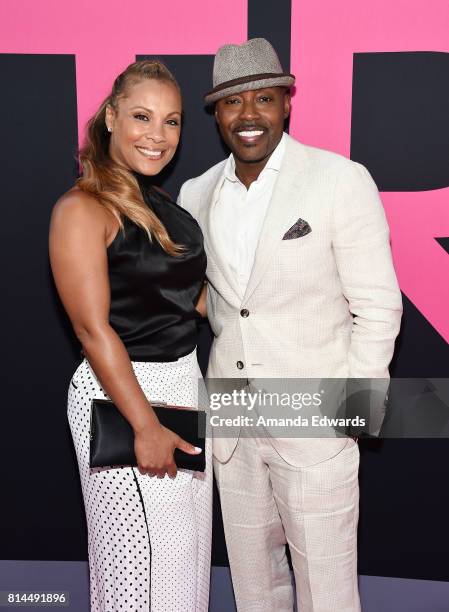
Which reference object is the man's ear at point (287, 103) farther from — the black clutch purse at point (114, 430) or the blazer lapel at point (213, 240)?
the black clutch purse at point (114, 430)

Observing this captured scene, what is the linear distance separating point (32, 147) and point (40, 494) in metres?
1.45

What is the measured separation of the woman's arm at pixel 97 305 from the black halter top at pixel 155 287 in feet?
0.27

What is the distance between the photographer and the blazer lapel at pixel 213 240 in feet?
7.54

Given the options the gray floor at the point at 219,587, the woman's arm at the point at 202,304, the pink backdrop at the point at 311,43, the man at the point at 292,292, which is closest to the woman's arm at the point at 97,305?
the man at the point at 292,292

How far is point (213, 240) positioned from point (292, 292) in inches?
12.9

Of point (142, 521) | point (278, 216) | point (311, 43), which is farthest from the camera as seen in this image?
point (311, 43)

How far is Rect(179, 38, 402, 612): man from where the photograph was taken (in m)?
2.18

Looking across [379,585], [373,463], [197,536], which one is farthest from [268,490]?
[379,585]

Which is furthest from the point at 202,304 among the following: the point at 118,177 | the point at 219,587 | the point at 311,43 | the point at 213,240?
the point at 219,587

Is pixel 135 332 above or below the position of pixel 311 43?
below

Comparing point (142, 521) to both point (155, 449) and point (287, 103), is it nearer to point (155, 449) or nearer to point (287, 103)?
point (155, 449)

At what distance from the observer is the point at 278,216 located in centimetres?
220

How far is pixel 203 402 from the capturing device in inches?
92.1

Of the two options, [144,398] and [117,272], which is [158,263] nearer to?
[117,272]
